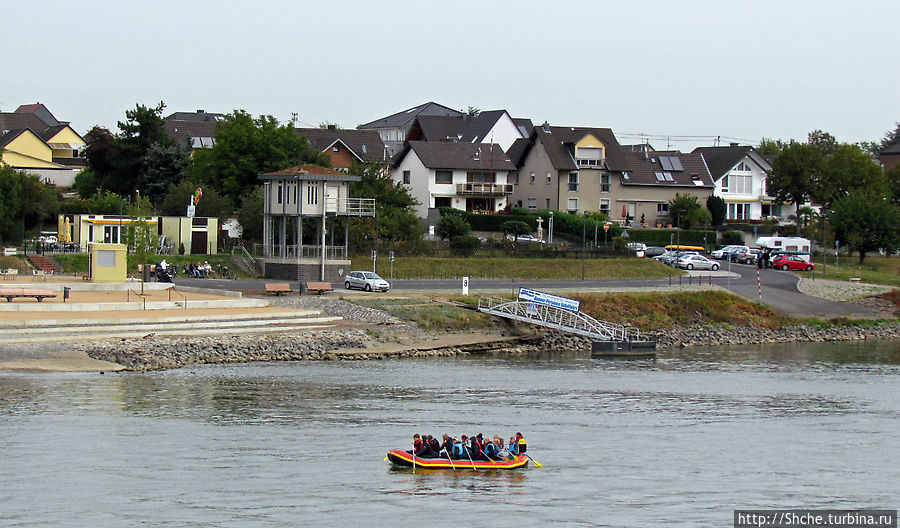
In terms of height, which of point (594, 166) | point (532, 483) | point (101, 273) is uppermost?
point (594, 166)

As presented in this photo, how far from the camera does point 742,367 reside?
2248 inches

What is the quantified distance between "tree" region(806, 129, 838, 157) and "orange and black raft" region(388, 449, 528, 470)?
12510 centimetres

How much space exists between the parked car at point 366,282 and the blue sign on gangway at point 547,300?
9.84m

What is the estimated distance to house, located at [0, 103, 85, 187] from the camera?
389ft

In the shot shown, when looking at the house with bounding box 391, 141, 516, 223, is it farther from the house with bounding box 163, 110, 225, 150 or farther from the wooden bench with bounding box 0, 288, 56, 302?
the wooden bench with bounding box 0, 288, 56, 302

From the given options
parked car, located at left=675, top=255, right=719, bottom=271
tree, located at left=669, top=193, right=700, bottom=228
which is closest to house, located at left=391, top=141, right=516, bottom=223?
tree, located at left=669, top=193, right=700, bottom=228

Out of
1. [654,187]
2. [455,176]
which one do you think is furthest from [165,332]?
[654,187]

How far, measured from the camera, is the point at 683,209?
111m

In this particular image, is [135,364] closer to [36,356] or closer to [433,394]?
[36,356]

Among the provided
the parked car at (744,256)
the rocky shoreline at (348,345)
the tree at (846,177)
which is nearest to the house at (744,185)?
the tree at (846,177)

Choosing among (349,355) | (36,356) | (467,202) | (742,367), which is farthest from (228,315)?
(467,202)

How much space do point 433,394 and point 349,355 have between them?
10469mm

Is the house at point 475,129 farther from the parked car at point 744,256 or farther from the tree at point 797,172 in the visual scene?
the parked car at point 744,256

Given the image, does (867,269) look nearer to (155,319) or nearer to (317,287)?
(317,287)
